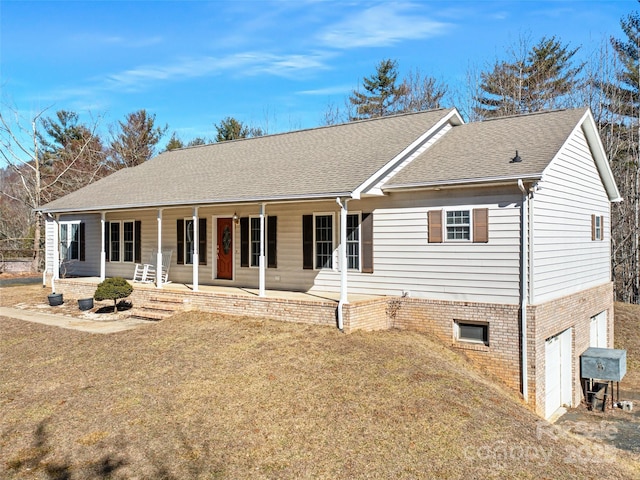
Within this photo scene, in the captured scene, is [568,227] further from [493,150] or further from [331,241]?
[331,241]

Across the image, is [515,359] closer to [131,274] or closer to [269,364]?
[269,364]

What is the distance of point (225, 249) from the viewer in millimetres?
16156

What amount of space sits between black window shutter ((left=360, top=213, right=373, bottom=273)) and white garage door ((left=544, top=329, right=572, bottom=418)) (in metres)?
4.42

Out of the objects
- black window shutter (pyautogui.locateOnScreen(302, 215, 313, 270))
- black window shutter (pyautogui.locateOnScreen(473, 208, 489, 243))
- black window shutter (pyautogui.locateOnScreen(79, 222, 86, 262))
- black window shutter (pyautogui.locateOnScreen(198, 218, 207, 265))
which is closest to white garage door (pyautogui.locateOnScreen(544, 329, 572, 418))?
black window shutter (pyautogui.locateOnScreen(473, 208, 489, 243))

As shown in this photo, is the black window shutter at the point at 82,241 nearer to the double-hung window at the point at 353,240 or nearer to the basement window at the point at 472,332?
the double-hung window at the point at 353,240

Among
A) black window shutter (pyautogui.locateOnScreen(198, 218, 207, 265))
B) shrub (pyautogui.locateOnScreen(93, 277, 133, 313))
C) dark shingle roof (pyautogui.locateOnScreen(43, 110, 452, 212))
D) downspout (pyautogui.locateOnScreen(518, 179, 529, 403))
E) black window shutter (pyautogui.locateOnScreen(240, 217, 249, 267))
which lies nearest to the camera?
downspout (pyautogui.locateOnScreen(518, 179, 529, 403))

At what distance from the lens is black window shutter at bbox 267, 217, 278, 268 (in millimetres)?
14844

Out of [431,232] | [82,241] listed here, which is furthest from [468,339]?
[82,241]

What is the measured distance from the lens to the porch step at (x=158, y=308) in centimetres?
1406

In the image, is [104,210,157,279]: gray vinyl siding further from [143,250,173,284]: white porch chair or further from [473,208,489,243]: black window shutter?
[473,208,489,243]: black window shutter

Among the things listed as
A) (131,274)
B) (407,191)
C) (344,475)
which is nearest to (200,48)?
(131,274)

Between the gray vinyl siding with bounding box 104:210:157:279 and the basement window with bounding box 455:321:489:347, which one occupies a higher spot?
the gray vinyl siding with bounding box 104:210:157:279

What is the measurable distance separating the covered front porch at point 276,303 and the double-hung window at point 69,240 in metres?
6.78

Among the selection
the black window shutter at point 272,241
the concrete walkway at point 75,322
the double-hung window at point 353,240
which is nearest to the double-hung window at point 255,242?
the black window shutter at point 272,241
